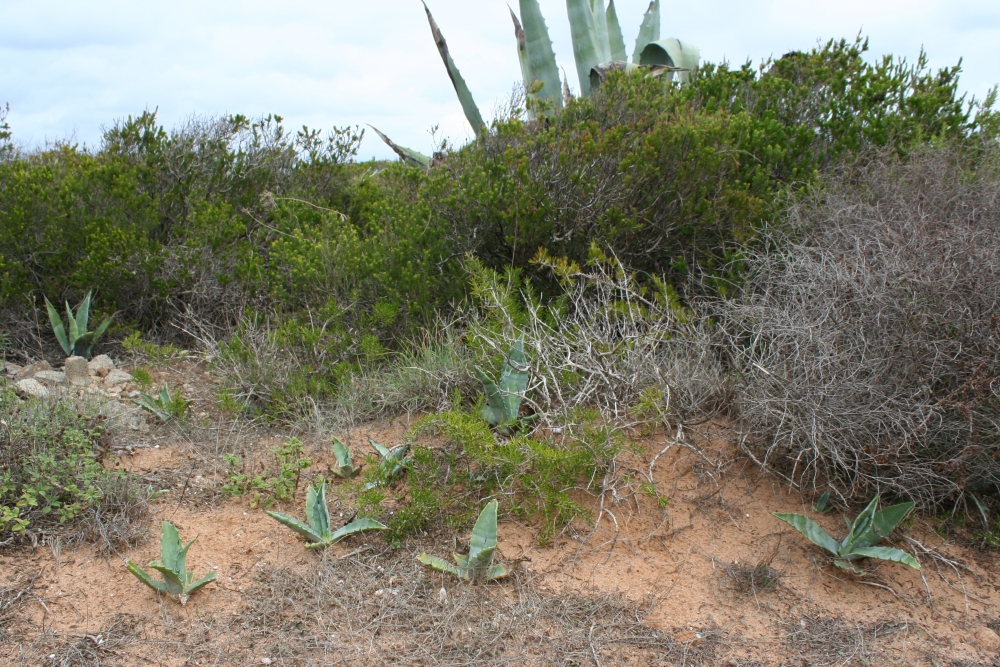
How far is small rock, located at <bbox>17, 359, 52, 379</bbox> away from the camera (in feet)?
18.5

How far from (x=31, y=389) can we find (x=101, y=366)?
2.54 feet

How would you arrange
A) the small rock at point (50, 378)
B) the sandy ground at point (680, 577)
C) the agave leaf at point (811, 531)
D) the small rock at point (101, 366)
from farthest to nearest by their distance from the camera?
the small rock at point (101, 366)
the small rock at point (50, 378)
the agave leaf at point (811, 531)
the sandy ground at point (680, 577)

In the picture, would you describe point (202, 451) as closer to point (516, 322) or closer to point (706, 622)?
point (516, 322)

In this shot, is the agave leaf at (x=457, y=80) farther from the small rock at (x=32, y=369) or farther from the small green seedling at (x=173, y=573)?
the small green seedling at (x=173, y=573)

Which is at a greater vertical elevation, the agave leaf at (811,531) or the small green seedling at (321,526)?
the small green seedling at (321,526)

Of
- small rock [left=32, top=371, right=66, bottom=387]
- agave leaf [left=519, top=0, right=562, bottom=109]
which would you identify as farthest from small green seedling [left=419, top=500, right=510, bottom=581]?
agave leaf [left=519, top=0, right=562, bottom=109]

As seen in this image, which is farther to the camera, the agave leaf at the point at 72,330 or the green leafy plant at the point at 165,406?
the agave leaf at the point at 72,330

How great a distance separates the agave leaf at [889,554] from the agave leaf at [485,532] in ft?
4.97

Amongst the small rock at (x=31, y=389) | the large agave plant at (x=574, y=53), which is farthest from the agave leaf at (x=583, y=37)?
the small rock at (x=31, y=389)

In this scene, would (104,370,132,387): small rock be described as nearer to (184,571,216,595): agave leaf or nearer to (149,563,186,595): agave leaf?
(149,563,186,595): agave leaf

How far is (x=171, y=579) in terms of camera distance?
3316mm

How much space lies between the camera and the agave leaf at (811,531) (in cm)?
354

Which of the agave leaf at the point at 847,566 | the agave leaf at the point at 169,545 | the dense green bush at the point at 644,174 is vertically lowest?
the agave leaf at the point at 847,566

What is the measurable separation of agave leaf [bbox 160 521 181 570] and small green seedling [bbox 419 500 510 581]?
1.01 m
